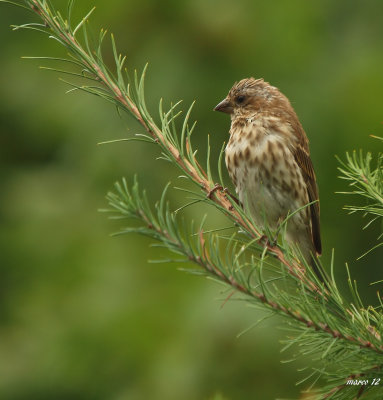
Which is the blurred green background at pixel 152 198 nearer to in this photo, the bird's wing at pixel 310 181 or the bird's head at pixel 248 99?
the bird's wing at pixel 310 181

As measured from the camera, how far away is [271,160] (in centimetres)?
435

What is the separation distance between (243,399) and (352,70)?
8.94 ft

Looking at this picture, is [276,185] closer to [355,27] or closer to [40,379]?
[40,379]

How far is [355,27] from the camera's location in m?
7.14

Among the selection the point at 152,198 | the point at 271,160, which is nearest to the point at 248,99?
the point at 271,160

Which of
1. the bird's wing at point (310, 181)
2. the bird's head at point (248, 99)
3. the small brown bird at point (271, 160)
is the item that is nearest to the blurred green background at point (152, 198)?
the bird's wing at point (310, 181)

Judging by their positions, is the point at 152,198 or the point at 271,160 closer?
the point at 271,160

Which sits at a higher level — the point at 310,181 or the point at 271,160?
the point at 271,160

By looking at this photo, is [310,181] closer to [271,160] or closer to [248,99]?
[271,160]

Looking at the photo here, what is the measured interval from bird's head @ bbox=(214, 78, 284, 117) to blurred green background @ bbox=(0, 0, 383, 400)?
1224 mm

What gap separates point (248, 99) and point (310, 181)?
63cm

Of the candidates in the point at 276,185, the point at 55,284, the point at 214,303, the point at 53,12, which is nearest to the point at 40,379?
the point at 55,284

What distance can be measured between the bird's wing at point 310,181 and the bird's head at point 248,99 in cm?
37

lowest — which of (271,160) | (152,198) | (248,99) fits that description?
(152,198)
